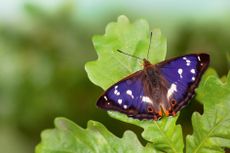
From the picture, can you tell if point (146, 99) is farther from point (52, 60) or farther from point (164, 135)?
point (52, 60)

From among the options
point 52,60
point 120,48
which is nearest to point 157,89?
point 120,48

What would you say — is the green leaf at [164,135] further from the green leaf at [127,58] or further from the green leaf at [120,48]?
the green leaf at [120,48]

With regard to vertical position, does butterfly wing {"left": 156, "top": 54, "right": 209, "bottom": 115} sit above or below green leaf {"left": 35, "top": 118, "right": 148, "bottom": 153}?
above

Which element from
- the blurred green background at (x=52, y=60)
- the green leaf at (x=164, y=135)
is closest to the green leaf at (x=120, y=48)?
the green leaf at (x=164, y=135)

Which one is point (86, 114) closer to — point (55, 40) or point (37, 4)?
point (55, 40)

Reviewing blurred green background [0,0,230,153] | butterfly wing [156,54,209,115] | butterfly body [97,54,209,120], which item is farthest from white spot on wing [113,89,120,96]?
blurred green background [0,0,230,153]

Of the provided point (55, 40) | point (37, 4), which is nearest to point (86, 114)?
point (55, 40)

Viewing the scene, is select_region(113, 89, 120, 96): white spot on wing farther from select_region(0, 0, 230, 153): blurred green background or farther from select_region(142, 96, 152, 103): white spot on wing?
select_region(0, 0, 230, 153): blurred green background

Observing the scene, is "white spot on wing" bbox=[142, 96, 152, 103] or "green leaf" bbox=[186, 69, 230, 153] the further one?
"white spot on wing" bbox=[142, 96, 152, 103]
